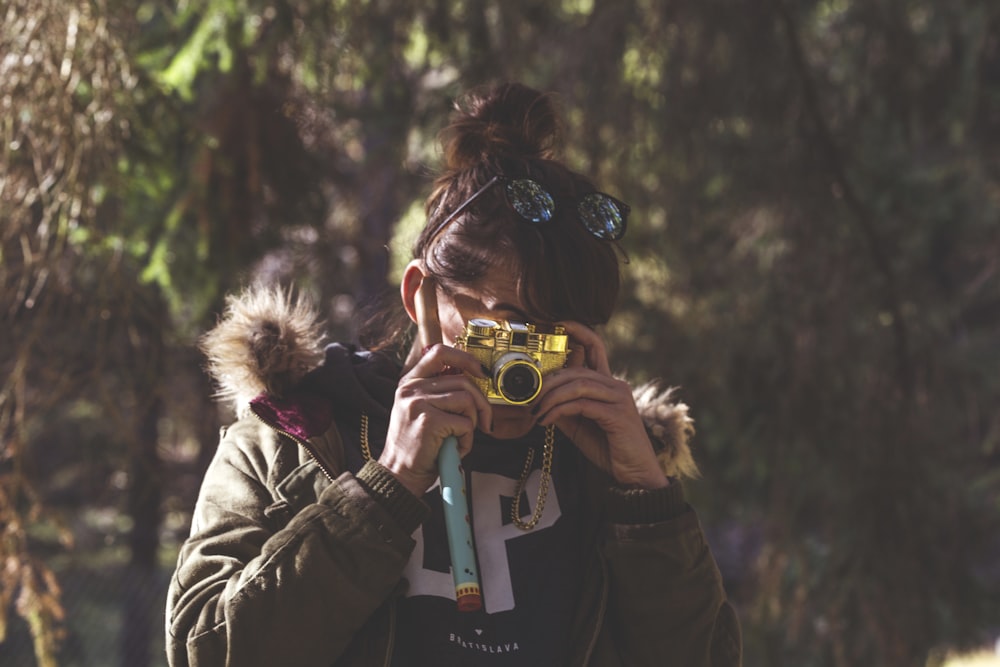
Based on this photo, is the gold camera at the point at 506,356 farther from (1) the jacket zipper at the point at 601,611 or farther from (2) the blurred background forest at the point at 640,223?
(2) the blurred background forest at the point at 640,223

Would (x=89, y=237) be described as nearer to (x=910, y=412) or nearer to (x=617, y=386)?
(x=617, y=386)

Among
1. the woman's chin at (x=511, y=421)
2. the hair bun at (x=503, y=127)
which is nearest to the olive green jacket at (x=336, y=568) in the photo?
the woman's chin at (x=511, y=421)

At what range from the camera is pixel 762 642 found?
4168 millimetres

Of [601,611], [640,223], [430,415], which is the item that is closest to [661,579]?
[601,611]

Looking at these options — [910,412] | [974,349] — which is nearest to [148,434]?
[910,412]

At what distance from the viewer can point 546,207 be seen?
1.69 metres

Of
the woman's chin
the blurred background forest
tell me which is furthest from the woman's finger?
the blurred background forest

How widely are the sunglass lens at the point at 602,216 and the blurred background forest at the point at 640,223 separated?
1.18m

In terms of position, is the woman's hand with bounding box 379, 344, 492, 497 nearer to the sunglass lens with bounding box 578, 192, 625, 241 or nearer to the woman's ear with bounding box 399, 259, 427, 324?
the woman's ear with bounding box 399, 259, 427, 324

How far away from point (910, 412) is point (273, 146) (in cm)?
254

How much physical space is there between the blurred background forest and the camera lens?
1220 millimetres

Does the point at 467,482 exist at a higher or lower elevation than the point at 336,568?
higher

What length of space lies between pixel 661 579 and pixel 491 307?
1.66 feet

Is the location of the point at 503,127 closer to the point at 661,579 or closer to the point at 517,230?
the point at 517,230
